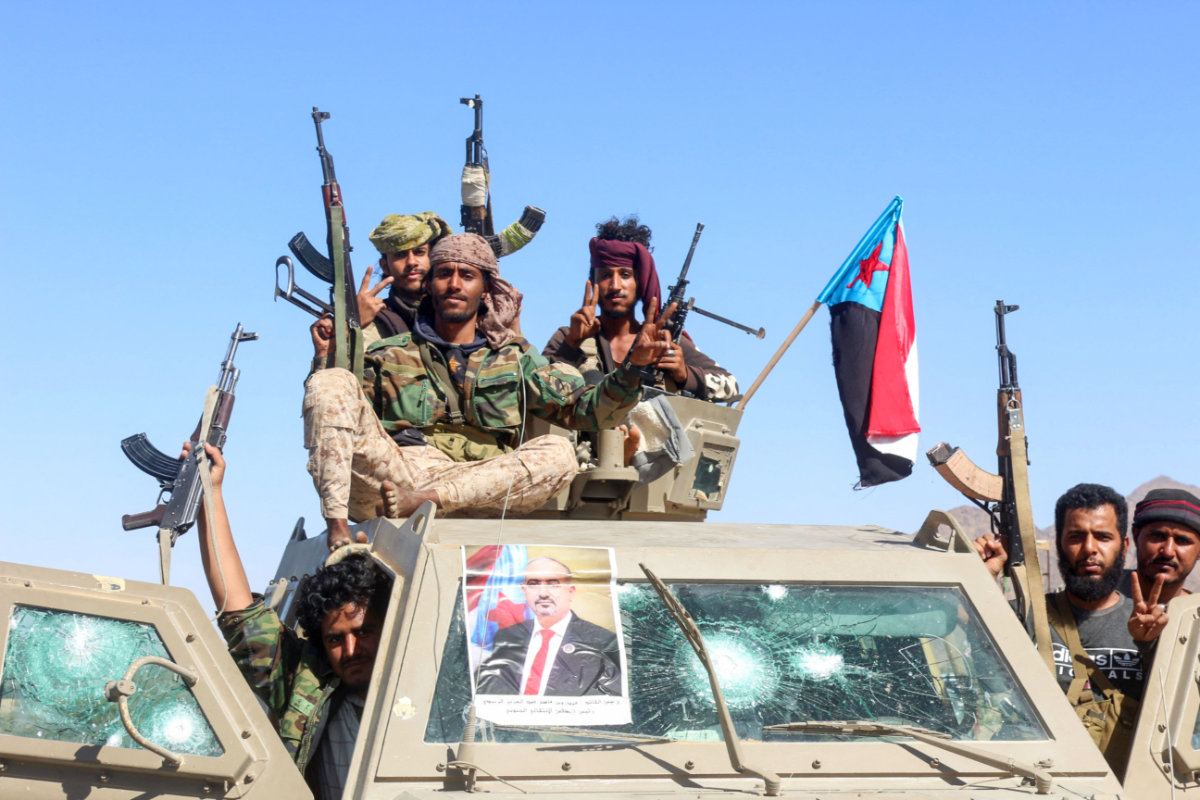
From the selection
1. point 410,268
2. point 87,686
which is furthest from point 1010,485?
point 87,686

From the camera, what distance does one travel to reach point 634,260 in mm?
7434

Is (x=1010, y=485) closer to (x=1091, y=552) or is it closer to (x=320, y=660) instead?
(x=1091, y=552)

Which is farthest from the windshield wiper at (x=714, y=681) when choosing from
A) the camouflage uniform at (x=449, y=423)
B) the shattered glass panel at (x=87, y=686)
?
the shattered glass panel at (x=87, y=686)

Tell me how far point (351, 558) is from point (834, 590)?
55.8 inches

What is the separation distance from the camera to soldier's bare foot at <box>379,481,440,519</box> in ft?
16.6

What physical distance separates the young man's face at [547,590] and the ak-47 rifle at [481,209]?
3425 mm

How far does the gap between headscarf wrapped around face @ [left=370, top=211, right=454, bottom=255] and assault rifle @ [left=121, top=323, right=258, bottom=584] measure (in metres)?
1.27

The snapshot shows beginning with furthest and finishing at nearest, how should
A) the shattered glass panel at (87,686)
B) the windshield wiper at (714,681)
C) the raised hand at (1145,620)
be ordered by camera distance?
the raised hand at (1145,620) < the shattered glass panel at (87,686) < the windshield wiper at (714,681)

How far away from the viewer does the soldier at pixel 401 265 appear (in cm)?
614

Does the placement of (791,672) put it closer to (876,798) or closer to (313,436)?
(876,798)

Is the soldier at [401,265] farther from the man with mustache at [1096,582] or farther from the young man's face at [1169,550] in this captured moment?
the young man's face at [1169,550]

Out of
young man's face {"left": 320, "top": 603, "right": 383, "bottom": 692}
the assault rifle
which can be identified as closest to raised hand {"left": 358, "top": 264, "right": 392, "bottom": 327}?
the assault rifle

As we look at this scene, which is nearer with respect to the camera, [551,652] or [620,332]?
[551,652]

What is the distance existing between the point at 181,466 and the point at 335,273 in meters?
1.08
